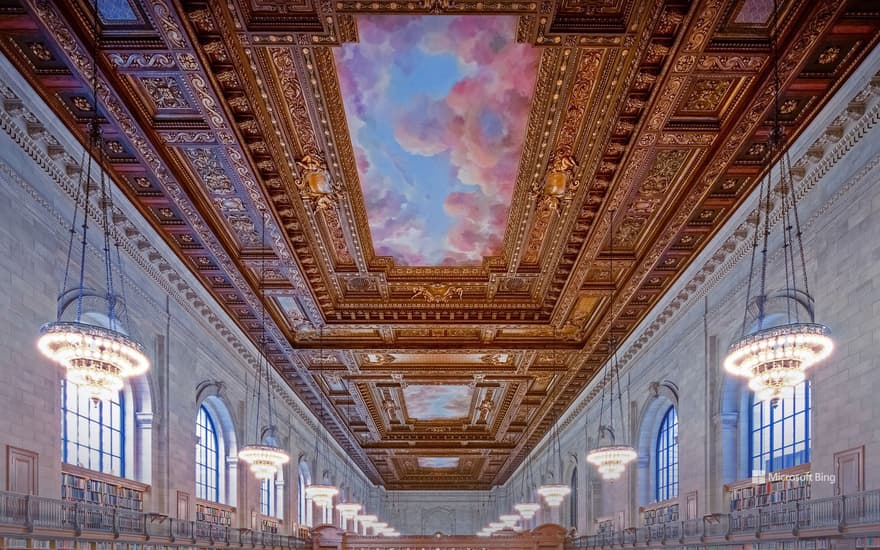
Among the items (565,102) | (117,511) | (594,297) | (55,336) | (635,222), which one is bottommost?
(117,511)

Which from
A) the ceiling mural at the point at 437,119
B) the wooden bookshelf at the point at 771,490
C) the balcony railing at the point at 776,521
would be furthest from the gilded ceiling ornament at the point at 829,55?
the wooden bookshelf at the point at 771,490

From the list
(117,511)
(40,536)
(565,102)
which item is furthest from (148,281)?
(565,102)

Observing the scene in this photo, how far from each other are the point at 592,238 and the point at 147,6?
7988mm

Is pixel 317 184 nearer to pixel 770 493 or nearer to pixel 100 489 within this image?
pixel 100 489

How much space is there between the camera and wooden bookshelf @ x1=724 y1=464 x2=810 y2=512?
1001 centimetres

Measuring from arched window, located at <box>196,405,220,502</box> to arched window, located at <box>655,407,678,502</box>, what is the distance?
10.6 metres

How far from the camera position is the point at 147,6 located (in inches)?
A: 254

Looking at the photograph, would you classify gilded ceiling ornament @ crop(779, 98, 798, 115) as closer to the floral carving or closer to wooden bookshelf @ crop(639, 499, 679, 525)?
the floral carving

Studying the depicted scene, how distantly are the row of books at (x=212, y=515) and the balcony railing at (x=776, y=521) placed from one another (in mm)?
9763

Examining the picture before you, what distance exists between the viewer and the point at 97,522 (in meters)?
10.0

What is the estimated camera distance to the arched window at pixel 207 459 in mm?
16328

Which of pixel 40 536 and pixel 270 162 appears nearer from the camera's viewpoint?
pixel 40 536

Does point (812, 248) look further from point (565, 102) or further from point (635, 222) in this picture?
point (565, 102)

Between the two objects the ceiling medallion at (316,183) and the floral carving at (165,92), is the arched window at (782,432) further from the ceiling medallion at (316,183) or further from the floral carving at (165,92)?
the floral carving at (165,92)
